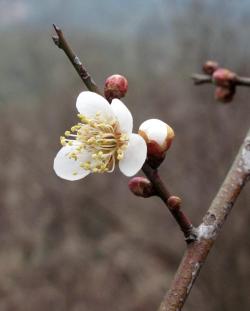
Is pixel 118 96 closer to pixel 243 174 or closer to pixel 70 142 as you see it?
pixel 70 142

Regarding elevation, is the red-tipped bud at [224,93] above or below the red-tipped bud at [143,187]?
above

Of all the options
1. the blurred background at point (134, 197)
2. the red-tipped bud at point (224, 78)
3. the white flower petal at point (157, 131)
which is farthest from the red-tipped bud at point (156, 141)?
the blurred background at point (134, 197)

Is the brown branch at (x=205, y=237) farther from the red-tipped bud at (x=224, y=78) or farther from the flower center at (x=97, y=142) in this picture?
the red-tipped bud at (x=224, y=78)

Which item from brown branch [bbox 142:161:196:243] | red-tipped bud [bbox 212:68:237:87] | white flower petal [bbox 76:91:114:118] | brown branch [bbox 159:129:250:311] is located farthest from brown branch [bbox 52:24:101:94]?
red-tipped bud [bbox 212:68:237:87]

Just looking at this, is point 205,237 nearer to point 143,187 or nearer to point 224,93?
point 143,187

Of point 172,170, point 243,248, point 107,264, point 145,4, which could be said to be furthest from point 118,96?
point 145,4

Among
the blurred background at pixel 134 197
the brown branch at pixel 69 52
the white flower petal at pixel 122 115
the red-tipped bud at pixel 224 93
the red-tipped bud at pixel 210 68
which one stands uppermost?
the blurred background at pixel 134 197

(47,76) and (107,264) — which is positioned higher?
(47,76)
